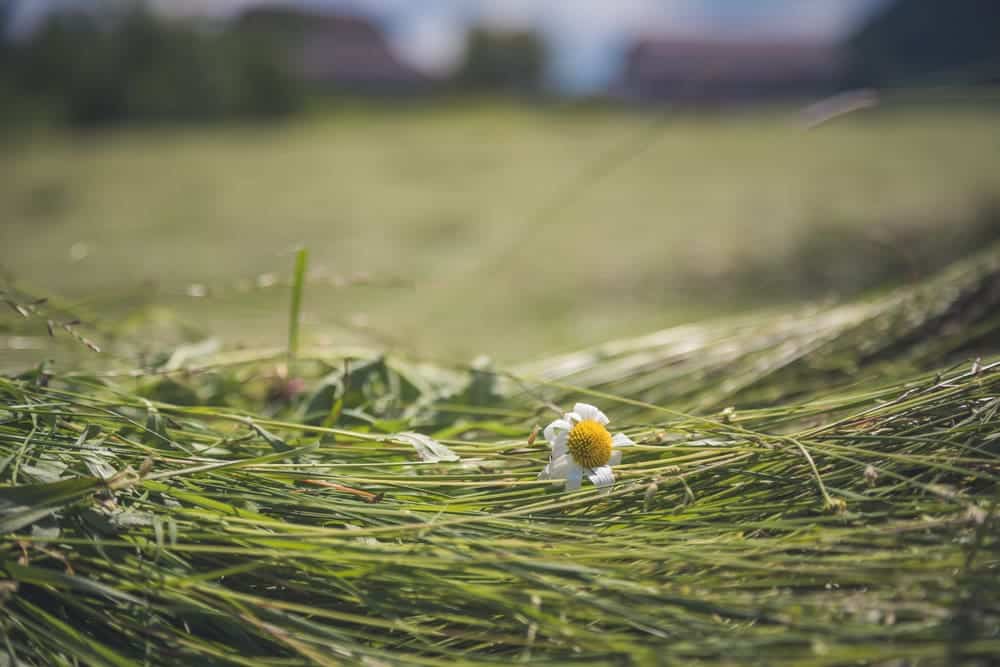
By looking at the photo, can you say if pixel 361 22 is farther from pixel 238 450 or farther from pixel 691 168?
pixel 238 450

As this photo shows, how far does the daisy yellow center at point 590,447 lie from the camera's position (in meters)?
0.73

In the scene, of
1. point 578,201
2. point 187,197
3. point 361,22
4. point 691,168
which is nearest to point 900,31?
point 691,168

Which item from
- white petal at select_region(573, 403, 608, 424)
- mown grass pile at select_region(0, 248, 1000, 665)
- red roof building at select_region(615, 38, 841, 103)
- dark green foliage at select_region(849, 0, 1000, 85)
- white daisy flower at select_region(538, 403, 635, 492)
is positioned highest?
red roof building at select_region(615, 38, 841, 103)

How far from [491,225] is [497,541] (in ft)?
12.3

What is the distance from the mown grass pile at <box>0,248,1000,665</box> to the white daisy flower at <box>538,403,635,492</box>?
0.06ft

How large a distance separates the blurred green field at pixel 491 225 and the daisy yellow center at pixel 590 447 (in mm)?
485

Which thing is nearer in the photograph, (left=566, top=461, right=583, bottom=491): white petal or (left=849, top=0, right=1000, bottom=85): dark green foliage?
(left=566, top=461, right=583, bottom=491): white petal

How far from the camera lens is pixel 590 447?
0.73m

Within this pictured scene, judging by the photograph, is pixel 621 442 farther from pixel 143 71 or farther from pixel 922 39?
pixel 922 39

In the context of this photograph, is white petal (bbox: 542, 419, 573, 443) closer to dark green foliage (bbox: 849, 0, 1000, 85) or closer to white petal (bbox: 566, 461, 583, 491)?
white petal (bbox: 566, 461, 583, 491)

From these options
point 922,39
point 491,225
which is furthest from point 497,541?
point 922,39

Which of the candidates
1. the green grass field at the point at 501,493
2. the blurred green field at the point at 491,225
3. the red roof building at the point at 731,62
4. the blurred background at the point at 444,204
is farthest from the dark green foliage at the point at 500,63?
the green grass field at the point at 501,493

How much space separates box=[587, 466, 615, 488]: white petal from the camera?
71cm

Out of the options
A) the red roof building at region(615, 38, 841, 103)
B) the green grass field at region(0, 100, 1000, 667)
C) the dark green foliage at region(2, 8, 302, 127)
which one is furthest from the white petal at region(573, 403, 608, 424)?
the red roof building at region(615, 38, 841, 103)
